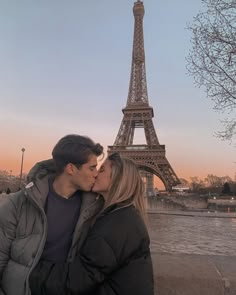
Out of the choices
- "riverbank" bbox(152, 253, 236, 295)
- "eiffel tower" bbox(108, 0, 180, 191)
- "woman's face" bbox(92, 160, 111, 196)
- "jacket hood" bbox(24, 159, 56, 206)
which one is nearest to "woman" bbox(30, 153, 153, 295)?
"woman's face" bbox(92, 160, 111, 196)

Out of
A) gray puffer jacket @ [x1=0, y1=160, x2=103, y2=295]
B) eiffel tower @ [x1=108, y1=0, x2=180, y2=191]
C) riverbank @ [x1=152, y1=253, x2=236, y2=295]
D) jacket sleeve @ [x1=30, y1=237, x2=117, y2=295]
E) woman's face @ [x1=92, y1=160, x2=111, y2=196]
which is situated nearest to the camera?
jacket sleeve @ [x1=30, y1=237, x2=117, y2=295]

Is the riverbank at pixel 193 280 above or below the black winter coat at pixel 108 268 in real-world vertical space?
below

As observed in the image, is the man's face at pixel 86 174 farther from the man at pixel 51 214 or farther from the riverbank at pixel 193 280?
the riverbank at pixel 193 280

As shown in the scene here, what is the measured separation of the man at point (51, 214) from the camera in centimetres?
221

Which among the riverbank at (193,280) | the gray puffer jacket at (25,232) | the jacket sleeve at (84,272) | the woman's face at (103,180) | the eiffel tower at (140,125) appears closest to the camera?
the jacket sleeve at (84,272)

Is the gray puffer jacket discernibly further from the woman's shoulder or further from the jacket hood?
the woman's shoulder

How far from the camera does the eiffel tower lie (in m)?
57.4

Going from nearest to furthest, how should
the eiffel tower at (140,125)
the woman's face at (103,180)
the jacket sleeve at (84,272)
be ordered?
the jacket sleeve at (84,272), the woman's face at (103,180), the eiffel tower at (140,125)

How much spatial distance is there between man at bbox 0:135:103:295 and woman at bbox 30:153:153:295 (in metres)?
0.15

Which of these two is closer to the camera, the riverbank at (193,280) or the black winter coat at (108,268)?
the black winter coat at (108,268)

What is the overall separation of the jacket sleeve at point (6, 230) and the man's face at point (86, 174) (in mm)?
442

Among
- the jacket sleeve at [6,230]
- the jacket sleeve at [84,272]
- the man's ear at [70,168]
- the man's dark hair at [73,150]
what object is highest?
the man's dark hair at [73,150]

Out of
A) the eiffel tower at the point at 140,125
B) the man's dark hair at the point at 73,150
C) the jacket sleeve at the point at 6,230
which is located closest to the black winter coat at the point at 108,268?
the jacket sleeve at the point at 6,230

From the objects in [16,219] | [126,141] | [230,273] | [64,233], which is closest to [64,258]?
[64,233]
